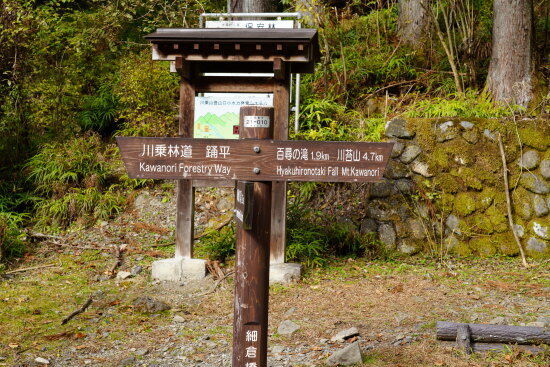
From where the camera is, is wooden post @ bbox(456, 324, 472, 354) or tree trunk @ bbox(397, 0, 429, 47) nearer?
wooden post @ bbox(456, 324, 472, 354)

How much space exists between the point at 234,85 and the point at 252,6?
3491 millimetres

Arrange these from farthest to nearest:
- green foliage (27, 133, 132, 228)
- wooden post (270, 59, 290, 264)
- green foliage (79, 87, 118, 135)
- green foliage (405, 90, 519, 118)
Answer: green foliage (79, 87, 118, 135)
green foliage (27, 133, 132, 228)
green foliage (405, 90, 519, 118)
wooden post (270, 59, 290, 264)

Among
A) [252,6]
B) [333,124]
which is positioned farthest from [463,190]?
[252,6]

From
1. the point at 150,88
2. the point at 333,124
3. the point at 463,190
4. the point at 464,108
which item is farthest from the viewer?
the point at 150,88

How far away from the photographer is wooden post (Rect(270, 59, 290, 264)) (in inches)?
268

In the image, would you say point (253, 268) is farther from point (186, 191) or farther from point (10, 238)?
point (10, 238)

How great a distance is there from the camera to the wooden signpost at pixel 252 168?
339 centimetres

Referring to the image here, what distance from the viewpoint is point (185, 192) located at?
22.9 ft

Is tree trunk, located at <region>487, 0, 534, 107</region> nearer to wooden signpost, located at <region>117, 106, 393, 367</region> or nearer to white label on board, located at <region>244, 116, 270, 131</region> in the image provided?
wooden signpost, located at <region>117, 106, 393, 367</region>

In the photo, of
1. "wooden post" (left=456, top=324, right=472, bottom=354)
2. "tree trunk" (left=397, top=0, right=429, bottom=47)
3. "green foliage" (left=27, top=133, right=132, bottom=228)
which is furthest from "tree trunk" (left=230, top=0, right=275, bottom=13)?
"wooden post" (left=456, top=324, right=472, bottom=354)

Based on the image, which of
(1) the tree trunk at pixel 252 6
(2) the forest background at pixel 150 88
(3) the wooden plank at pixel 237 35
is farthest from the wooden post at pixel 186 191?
(1) the tree trunk at pixel 252 6

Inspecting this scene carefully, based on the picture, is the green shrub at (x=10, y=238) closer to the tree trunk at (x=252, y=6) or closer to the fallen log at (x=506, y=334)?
the tree trunk at (x=252, y=6)

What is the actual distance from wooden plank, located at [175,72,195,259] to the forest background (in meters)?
2.45

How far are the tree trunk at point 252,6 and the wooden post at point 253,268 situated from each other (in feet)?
22.5
